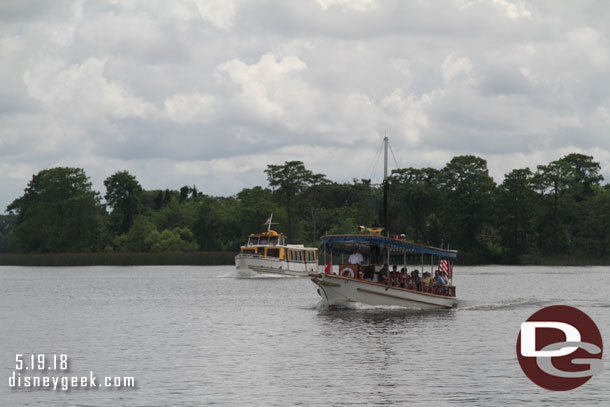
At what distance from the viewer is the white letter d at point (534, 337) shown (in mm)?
35906

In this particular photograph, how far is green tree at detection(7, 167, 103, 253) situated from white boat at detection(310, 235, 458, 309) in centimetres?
13066

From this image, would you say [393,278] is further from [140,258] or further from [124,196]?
[124,196]

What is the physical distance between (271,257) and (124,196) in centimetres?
9557

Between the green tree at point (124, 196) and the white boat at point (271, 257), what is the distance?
87.5m

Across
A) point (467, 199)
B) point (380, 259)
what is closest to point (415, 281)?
point (380, 259)

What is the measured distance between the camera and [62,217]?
180 metres

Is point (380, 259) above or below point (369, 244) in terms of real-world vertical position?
below

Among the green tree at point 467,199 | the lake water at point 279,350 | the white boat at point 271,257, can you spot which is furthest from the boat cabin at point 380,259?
the green tree at point 467,199

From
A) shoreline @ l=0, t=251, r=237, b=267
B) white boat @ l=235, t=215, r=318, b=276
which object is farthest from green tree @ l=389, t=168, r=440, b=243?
white boat @ l=235, t=215, r=318, b=276

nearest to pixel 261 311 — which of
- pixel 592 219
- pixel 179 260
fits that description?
pixel 179 260

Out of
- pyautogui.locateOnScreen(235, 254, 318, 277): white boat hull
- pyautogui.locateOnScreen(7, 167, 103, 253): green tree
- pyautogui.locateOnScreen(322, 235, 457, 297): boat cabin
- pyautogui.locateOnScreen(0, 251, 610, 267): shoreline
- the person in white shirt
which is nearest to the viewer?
pyautogui.locateOnScreen(322, 235, 457, 297): boat cabin

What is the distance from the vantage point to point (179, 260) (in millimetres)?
138250

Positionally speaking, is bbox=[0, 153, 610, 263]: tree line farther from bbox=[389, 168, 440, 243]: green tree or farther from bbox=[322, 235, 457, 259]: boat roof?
bbox=[322, 235, 457, 259]: boat roof

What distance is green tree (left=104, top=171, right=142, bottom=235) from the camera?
189250 millimetres
